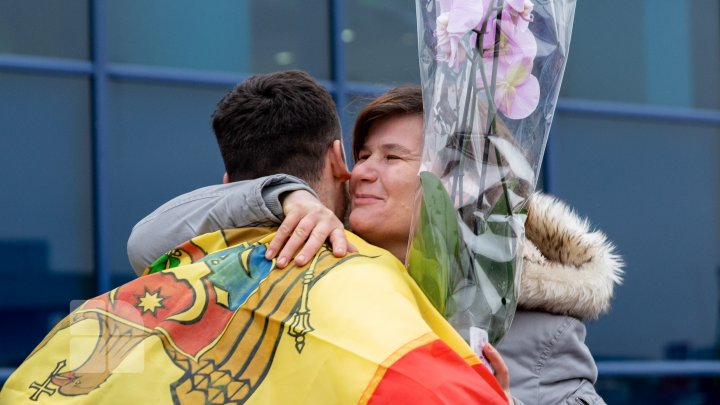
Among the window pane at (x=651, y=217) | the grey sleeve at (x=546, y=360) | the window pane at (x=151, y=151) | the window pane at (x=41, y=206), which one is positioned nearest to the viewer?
the grey sleeve at (x=546, y=360)

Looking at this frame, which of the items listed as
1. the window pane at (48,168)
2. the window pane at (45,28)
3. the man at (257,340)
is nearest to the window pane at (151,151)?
the window pane at (48,168)

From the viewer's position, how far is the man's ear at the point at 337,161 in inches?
115

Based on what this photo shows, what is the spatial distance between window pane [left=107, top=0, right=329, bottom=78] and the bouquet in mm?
4277

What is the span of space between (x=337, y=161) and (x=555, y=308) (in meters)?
0.78

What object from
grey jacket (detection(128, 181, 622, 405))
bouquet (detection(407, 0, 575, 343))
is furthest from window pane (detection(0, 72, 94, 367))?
bouquet (detection(407, 0, 575, 343))

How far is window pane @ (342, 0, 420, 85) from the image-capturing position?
7.06 metres

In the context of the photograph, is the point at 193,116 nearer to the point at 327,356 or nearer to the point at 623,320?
the point at 623,320

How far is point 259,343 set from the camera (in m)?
2.25

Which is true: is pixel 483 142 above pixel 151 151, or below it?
above

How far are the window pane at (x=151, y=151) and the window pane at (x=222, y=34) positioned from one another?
198 millimetres

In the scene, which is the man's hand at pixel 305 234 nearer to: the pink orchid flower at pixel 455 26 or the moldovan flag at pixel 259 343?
the moldovan flag at pixel 259 343

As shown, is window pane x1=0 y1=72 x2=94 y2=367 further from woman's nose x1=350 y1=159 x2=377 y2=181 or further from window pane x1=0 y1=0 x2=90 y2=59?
woman's nose x1=350 y1=159 x2=377 y2=181

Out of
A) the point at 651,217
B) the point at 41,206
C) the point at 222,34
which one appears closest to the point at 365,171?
the point at 41,206

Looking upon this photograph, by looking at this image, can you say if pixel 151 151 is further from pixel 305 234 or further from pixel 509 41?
pixel 509 41
